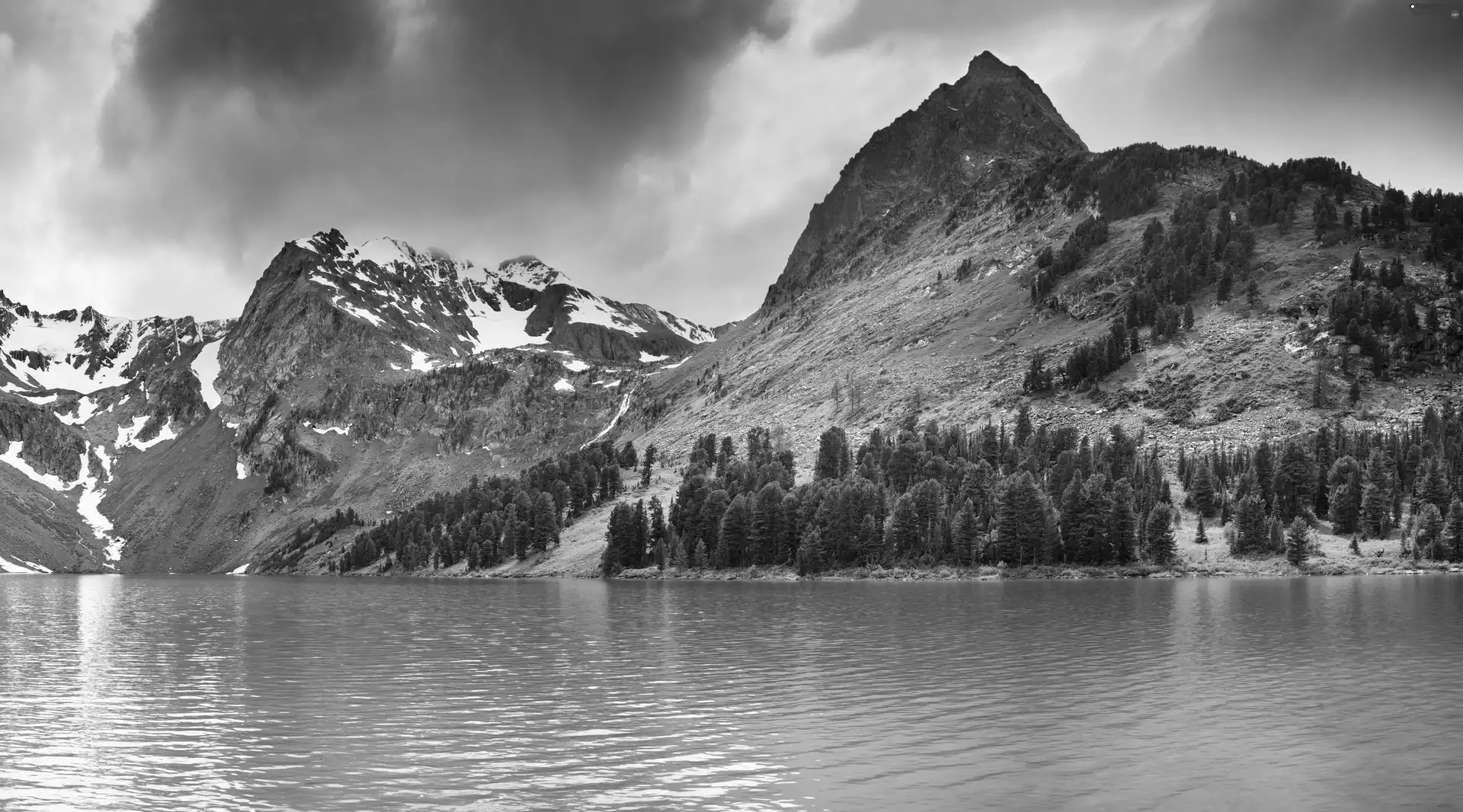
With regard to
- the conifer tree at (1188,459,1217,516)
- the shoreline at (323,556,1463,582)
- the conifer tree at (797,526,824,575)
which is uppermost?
the conifer tree at (1188,459,1217,516)

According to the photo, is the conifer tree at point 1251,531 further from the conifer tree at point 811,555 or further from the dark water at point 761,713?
the dark water at point 761,713

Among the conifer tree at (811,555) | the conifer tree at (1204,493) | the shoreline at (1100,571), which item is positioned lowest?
the shoreline at (1100,571)

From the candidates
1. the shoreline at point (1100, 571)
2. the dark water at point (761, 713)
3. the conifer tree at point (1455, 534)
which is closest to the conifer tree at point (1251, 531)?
the shoreline at point (1100, 571)

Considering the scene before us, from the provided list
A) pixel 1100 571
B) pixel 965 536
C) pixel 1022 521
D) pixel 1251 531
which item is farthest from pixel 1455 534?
pixel 965 536

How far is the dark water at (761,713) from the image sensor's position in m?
27.8

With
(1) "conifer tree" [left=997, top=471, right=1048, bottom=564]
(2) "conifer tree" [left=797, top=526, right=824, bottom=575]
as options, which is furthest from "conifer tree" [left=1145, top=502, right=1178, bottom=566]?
(2) "conifer tree" [left=797, top=526, right=824, bottom=575]

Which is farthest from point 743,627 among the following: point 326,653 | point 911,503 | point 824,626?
point 911,503

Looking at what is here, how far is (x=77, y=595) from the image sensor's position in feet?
478

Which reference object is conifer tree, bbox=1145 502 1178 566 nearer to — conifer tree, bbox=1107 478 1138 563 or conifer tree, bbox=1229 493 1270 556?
conifer tree, bbox=1107 478 1138 563

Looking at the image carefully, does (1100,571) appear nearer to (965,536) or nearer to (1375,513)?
(965,536)

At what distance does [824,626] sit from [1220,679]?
106 feet

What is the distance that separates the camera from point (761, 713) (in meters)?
39.0

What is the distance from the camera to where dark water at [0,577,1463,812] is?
27.8 m

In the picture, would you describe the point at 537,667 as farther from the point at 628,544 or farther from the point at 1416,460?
the point at 1416,460
